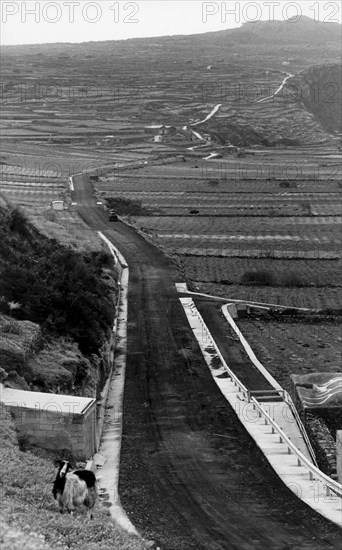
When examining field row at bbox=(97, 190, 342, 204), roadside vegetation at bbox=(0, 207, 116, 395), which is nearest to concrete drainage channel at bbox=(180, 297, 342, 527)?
roadside vegetation at bbox=(0, 207, 116, 395)

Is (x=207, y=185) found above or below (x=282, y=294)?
above

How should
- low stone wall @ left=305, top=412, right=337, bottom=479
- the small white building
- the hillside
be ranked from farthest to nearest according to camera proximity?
the hillside
the small white building
low stone wall @ left=305, top=412, right=337, bottom=479

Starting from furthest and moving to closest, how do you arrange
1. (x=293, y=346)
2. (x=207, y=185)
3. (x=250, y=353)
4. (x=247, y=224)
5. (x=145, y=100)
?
(x=145, y=100) < (x=207, y=185) < (x=247, y=224) < (x=293, y=346) < (x=250, y=353)

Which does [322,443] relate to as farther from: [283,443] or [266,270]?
Result: [266,270]

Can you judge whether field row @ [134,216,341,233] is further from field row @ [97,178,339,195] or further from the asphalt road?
the asphalt road

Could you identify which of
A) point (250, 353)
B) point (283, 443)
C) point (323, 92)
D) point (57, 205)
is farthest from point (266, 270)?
point (323, 92)

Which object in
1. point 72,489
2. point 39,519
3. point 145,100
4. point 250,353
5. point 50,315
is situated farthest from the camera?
point 145,100
